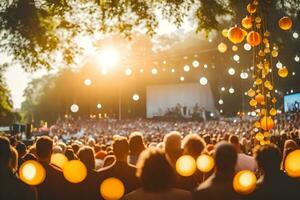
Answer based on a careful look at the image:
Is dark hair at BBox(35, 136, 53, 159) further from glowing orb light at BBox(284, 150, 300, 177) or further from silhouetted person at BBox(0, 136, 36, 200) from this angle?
glowing orb light at BBox(284, 150, 300, 177)

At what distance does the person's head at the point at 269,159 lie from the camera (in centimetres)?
366

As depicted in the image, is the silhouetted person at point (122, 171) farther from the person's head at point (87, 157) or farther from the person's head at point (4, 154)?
the person's head at point (4, 154)

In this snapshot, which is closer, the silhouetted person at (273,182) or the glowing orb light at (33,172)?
the silhouetted person at (273,182)

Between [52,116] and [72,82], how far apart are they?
10443mm

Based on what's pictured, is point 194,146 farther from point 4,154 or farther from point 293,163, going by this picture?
point 4,154

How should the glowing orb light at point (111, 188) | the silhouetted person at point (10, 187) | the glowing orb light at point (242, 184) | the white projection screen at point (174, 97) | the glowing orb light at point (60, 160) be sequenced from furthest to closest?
the white projection screen at point (174, 97) → the glowing orb light at point (60, 160) → the glowing orb light at point (111, 188) → the glowing orb light at point (242, 184) → the silhouetted person at point (10, 187)

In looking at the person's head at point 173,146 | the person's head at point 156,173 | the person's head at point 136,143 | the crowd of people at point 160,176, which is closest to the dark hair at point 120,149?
the crowd of people at point 160,176

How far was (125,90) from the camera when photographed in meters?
39.8

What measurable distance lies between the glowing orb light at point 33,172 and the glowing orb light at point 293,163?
8.93ft

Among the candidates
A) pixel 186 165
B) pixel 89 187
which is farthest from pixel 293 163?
pixel 89 187

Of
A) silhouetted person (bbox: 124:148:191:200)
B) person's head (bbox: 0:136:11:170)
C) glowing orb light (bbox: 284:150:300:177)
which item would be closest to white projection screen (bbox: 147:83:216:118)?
glowing orb light (bbox: 284:150:300:177)

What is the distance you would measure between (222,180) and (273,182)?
17.6 inches

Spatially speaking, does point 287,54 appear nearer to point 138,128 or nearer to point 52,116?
point 138,128

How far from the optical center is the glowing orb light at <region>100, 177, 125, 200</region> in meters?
4.75
